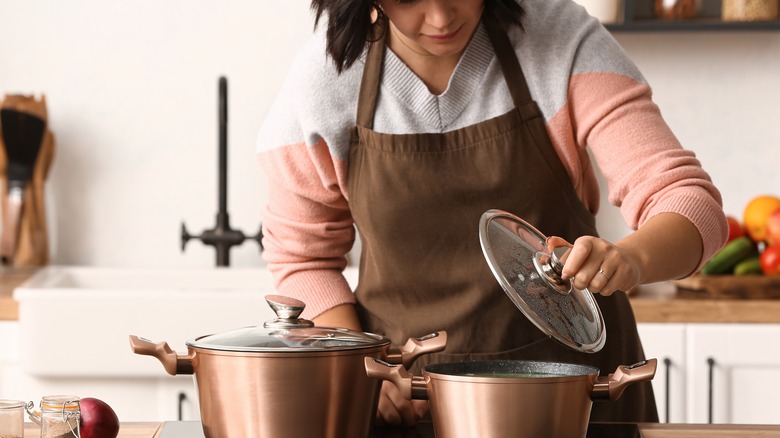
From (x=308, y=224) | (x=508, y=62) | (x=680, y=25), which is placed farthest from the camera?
(x=680, y=25)

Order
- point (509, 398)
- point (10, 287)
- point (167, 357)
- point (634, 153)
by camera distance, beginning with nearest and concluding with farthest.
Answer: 1. point (509, 398)
2. point (167, 357)
3. point (634, 153)
4. point (10, 287)

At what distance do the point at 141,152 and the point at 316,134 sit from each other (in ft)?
4.02

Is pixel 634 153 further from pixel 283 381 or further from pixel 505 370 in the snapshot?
pixel 283 381

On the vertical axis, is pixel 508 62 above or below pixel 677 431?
above

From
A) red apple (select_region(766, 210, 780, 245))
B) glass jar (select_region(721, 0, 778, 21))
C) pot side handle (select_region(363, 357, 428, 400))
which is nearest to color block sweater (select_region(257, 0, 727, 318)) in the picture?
pot side handle (select_region(363, 357, 428, 400))

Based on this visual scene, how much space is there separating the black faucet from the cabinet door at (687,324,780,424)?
3.19ft

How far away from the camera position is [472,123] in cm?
129

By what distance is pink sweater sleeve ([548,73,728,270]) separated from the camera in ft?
3.57

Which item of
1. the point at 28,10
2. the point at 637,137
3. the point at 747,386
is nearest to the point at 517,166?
the point at 637,137

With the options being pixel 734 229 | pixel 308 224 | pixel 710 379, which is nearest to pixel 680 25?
pixel 734 229

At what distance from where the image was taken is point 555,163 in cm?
127

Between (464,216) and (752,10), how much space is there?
1279 mm

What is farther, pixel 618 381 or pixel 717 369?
pixel 717 369

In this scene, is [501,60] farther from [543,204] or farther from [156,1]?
[156,1]
